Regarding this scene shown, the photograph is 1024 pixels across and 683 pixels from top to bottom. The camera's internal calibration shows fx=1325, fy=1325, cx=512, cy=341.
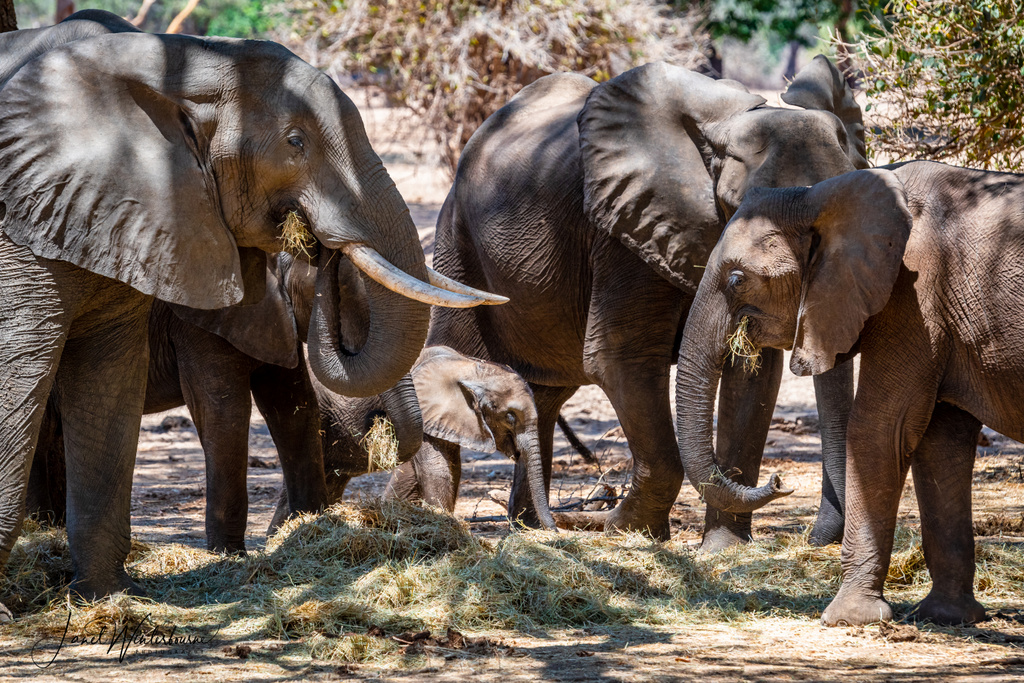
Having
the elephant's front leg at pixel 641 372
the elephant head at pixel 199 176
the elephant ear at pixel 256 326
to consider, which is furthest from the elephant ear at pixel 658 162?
the elephant head at pixel 199 176

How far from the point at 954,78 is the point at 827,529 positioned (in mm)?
2855

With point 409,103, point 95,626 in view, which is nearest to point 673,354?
point 95,626

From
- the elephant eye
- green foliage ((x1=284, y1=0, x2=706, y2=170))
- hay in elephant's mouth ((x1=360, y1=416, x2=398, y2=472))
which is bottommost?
hay in elephant's mouth ((x1=360, y1=416, x2=398, y2=472))

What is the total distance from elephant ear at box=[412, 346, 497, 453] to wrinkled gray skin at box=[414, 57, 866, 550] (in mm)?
365

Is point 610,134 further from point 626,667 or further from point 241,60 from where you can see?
point 626,667

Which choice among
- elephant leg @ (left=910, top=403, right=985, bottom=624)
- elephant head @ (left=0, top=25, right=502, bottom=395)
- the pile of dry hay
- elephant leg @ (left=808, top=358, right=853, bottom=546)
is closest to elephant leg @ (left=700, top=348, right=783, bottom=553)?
elephant leg @ (left=808, top=358, right=853, bottom=546)

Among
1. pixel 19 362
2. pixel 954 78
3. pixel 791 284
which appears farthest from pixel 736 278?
pixel 954 78

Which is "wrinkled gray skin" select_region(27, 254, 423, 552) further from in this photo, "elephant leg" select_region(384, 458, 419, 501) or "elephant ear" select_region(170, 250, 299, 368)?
"elephant leg" select_region(384, 458, 419, 501)

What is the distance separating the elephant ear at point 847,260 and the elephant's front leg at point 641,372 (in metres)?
1.67

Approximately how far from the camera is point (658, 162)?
666 centimetres

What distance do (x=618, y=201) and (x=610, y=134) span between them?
38 cm

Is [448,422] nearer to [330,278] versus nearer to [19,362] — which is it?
[330,278]

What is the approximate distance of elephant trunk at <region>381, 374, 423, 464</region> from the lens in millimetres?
6402

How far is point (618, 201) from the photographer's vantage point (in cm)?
665
